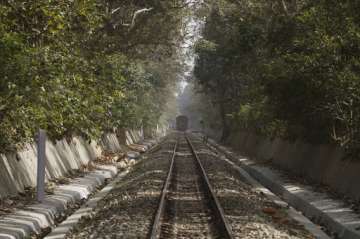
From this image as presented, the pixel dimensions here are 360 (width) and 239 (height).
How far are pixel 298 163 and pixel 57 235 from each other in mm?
15505

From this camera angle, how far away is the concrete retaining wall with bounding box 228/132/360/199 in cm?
1689

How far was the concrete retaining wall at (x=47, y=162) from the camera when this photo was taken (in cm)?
1476

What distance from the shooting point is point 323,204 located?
15719 millimetres

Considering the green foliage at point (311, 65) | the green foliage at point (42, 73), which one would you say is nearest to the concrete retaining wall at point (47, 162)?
the green foliage at point (42, 73)

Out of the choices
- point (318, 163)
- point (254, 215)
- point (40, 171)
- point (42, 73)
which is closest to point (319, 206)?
point (254, 215)

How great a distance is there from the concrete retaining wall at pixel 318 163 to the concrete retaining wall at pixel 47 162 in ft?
28.9

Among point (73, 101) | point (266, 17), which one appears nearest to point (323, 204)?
point (73, 101)

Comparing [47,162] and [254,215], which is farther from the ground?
[47,162]

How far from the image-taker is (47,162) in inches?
766

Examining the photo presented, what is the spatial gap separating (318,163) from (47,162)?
30.9 feet

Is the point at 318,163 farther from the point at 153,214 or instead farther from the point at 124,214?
the point at 124,214

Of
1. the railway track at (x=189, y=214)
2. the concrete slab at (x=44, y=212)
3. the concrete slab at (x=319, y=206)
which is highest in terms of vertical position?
the concrete slab at (x=44, y=212)

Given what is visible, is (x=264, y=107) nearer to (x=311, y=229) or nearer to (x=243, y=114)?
(x=243, y=114)

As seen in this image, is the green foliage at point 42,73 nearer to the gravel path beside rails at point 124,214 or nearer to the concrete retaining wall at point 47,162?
the concrete retaining wall at point 47,162
